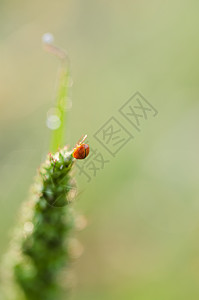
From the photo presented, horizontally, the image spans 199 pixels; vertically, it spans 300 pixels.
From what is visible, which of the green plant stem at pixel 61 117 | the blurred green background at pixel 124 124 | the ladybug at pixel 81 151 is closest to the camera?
the ladybug at pixel 81 151

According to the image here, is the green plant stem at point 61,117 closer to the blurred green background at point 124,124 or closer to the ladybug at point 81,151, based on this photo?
the ladybug at point 81,151

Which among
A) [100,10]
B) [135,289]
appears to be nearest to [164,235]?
[135,289]

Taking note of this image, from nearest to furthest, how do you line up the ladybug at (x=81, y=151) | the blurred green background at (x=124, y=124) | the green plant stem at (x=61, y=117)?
the ladybug at (x=81, y=151), the green plant stem at (x=61, y=117), the blurred green background at (x=124, y=124)

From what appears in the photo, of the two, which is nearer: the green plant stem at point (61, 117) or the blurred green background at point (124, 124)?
the green plant stem at point (61, 117)

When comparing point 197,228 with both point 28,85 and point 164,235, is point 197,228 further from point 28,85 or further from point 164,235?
point 28,85

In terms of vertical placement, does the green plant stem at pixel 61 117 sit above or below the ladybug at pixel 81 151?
above

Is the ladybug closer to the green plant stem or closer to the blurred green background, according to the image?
the green plant stem

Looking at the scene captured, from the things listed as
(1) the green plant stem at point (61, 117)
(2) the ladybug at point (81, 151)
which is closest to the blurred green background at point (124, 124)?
(1) the green plant stem at point (61, 117)

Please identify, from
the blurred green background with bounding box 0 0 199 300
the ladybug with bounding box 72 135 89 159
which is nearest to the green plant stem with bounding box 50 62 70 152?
the ladybug with bounding box 72 135 89 159

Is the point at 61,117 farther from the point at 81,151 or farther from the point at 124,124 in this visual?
the point at 124,124
